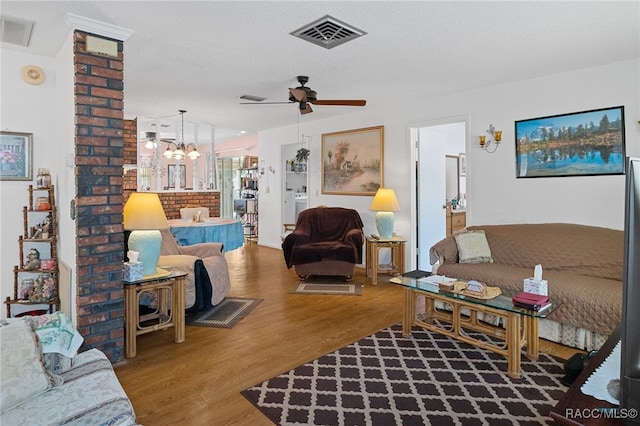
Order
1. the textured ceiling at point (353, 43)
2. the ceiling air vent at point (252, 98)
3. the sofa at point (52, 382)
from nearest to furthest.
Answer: the sofa at point (52, 382) → the textured ceiling at point (353, 43) → the ceiling air vent at point (252, 98)

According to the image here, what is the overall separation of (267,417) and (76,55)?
8.75 feet

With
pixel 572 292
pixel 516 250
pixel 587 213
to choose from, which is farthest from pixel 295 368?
pixel 587 213

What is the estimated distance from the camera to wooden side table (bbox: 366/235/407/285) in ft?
16.3

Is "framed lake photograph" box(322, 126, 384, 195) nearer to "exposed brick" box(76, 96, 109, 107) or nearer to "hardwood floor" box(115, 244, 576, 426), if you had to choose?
"hardwood floor" box(115, 244, 576, 426)

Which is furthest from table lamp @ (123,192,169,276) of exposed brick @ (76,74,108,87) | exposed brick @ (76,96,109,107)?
exposed brick @ (76,74,108,87)

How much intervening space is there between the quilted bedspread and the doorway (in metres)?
1.18

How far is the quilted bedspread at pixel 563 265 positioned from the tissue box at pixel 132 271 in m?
2.79

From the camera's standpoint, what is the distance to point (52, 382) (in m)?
1.68

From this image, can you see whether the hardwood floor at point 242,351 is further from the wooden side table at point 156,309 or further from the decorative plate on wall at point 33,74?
the decorative plate on wall at point 33,74

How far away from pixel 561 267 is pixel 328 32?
298cm

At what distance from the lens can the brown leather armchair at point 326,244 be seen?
501 centimetres

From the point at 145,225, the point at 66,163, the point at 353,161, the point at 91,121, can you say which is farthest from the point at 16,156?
the point at 353,161

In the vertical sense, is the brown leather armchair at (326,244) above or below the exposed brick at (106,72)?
below

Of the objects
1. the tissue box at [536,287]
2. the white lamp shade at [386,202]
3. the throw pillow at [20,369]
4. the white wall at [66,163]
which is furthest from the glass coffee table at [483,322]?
the white wall at [66,163]
